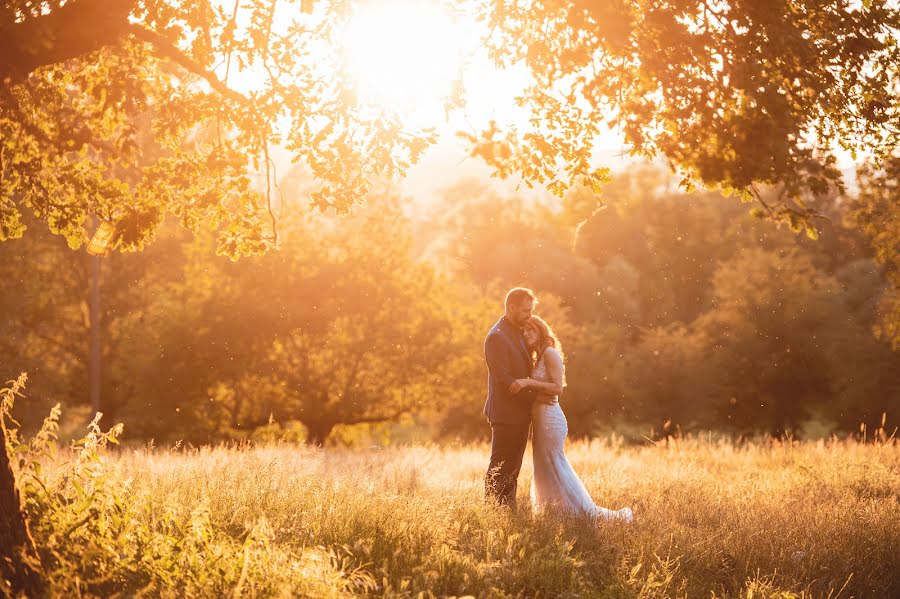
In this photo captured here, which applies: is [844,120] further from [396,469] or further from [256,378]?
[256,378]

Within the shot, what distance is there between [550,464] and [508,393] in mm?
982

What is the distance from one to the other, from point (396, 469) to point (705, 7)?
7483 millimetres

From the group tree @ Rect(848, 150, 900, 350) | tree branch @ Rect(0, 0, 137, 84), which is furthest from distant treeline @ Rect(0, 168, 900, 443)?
tree branch @ Rect(0, 0, 137, 84)

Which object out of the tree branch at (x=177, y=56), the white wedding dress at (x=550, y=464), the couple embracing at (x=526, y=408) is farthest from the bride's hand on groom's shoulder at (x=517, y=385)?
the tree branch at (x=177, y=56)

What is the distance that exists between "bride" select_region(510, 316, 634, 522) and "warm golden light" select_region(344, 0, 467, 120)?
9.88 feet

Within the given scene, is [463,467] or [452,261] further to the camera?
[452,261]

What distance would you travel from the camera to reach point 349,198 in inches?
373

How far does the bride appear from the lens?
9.70 meters

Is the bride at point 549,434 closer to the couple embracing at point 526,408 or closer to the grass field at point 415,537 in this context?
the couple embracing at point 526,408

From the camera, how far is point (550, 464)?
9898mm

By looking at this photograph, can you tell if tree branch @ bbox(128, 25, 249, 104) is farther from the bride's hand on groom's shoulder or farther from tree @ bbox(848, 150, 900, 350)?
tree @ bbox(848, 150, 900, 350)

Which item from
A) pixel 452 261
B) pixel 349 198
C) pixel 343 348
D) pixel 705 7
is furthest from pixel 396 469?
pixel 452 261

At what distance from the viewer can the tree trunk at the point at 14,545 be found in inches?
204

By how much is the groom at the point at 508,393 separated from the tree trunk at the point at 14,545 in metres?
5.06
